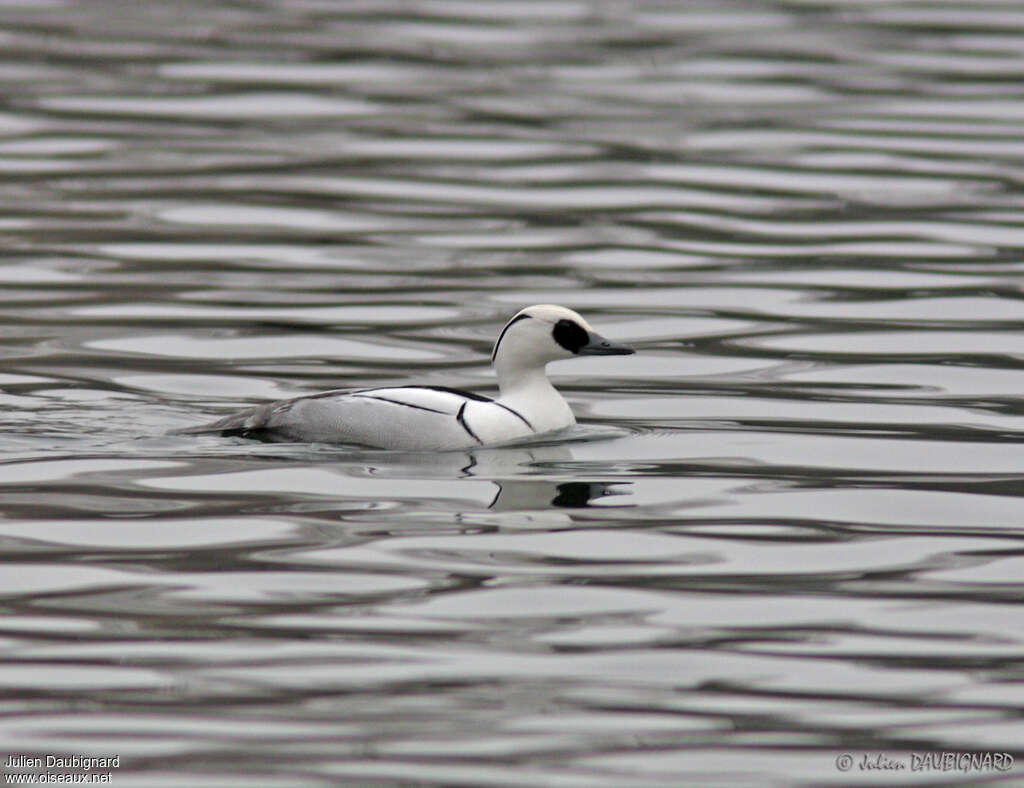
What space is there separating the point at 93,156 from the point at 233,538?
11.5m

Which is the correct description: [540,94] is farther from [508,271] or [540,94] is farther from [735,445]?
[735,445]

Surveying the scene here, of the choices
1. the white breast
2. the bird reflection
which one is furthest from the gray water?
the white breast

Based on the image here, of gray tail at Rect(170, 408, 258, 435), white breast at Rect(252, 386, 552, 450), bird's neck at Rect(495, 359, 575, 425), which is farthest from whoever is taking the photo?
bird's neck at Rect(495, 359, 575, 425)

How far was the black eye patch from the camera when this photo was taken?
1255cm

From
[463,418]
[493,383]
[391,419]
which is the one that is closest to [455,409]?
[463,418]

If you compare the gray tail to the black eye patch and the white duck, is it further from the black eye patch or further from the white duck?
the black eye patch

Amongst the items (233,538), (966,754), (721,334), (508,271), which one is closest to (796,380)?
(721,334)

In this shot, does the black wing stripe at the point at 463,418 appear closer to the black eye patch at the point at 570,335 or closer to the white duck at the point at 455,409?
the white duck at the point at 455,409

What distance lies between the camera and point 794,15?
89.9ft

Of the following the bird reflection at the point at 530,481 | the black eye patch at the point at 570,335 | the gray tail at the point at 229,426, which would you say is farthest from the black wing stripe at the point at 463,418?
the gray tail at the point at 229,426

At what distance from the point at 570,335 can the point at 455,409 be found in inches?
36.7

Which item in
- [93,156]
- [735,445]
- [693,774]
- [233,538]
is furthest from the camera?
[93,156]

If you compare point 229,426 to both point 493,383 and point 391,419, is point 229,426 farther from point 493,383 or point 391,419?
point 493,383

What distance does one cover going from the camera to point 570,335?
12.6 m
